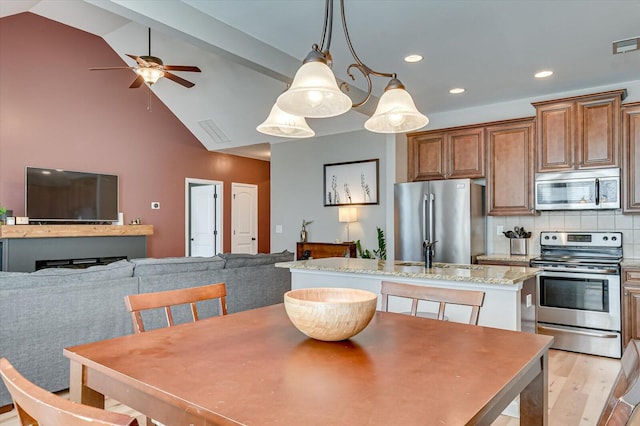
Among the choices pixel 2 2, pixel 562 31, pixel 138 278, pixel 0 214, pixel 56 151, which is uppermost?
pixel 2 2

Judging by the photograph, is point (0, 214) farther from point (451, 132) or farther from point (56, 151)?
point (451, 132)

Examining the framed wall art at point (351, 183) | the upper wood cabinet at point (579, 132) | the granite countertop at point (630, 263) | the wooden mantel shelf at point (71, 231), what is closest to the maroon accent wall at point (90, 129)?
the wooden mantel shelf at point (71, 231)

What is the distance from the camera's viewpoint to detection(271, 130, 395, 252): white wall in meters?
5.96

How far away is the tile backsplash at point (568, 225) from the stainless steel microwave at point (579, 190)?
31cm

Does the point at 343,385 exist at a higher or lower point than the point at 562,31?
lower

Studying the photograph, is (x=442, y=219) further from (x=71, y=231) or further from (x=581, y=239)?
(x=71, y=231)

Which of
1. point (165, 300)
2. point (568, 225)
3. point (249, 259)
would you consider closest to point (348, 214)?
point (249, 259)

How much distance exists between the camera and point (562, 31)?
123 inches

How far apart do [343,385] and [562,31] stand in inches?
127

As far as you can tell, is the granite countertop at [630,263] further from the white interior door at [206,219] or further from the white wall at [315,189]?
the white interior door at [206,219]

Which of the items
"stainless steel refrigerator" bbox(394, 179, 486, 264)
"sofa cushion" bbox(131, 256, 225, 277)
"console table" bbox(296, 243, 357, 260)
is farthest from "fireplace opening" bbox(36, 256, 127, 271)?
"stainless steel refrigerator" bbox(394, 179, 486, 264)

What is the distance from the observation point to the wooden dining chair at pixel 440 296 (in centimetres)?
178

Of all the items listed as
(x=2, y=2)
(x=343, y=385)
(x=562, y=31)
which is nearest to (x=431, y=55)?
(x=562, y=31)

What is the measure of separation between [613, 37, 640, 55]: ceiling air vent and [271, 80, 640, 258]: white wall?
3.39 feet
